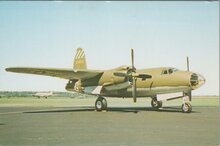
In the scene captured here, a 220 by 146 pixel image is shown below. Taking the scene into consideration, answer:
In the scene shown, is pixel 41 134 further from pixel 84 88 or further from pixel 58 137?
pixel 84 88

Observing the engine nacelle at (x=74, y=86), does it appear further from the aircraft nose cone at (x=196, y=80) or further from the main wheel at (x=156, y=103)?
the aircraft nose cone at (x=196, y=80)

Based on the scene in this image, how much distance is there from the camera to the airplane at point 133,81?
21.6m

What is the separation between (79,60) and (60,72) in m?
9.17

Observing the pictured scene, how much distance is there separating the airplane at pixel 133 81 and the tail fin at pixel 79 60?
6.41 meters

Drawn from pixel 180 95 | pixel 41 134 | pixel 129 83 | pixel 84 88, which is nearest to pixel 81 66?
pixel 84 88

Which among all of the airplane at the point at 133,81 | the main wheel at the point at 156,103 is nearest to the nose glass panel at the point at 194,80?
the airplane at the point at 133,81

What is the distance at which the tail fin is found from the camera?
107 feet

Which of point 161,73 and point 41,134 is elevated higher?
point 161,73

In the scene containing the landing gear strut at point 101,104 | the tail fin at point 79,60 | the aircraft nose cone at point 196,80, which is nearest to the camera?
the aircraft nose cone at point 196,80

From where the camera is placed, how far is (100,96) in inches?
984

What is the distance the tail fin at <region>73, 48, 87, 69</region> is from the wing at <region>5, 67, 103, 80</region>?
6.54 meters

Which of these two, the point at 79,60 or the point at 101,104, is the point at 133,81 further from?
the point at 79,60

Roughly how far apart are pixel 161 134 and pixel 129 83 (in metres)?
12.2

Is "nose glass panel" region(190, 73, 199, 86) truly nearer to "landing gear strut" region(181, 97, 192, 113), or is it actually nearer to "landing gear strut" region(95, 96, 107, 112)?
"landing gear strut" region(181, 97, 192, 113)
